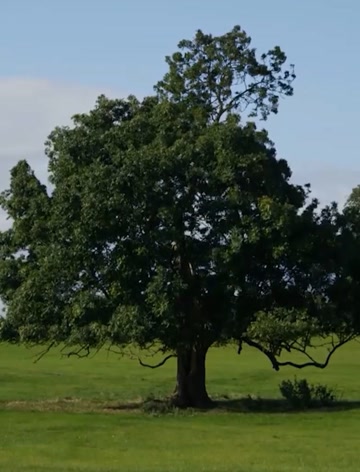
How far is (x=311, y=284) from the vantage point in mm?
36344

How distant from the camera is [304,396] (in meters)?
38.0

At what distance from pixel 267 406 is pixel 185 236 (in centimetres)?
720

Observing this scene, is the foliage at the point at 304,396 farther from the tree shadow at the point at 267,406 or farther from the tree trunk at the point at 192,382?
the tree trunk at the point at 192,382

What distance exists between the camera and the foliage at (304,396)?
3800 centimetres

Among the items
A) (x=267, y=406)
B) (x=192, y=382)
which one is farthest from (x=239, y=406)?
(x=192, y=382)

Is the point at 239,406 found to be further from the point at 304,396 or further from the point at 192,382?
the point at 304,396

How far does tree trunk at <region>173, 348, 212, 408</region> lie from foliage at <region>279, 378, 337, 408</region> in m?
2.78

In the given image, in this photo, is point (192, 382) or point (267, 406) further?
point (267, 406)

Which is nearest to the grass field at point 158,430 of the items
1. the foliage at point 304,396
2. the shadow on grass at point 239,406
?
the shadow on grass at point 239,406

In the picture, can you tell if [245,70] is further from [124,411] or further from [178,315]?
[124,411]

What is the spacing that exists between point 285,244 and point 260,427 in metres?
6.02

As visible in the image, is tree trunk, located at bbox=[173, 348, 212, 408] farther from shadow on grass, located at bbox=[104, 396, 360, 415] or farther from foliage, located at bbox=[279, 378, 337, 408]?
foliage, located at bbox=[279, 378, 337, 408]

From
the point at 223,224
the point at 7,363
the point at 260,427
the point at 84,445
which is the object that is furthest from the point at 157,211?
the point at 7,363

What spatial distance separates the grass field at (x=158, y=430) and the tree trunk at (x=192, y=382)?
0.94 meters
